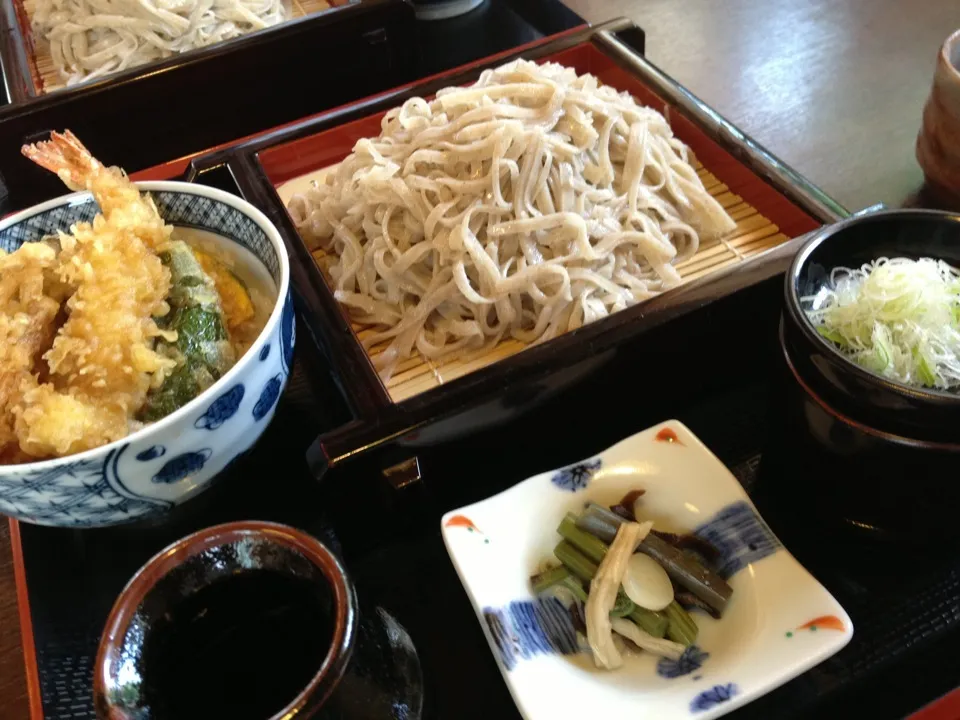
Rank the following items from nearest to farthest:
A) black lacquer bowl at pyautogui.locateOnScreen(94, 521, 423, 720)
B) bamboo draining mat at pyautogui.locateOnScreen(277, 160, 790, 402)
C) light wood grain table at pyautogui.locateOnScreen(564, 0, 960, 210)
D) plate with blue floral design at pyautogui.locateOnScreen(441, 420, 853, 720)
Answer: black lacquer bowl at pyautogui.locateOnScreen(94, 521, 423, 720)
plate with blue floral design at pyautogui.locateOnScreen(441, 420, 853, 720)
bamboo draining mat at pyautogui.locateOnScreen(277, 160, 790, 402)
light wood grain table at pyautogui.locateOnScreen(564, 0, 960, 210)

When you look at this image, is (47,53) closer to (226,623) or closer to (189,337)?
(189,337)

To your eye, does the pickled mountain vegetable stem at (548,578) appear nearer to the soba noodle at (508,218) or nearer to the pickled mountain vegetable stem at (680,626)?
the pickled mountain vegetable stem at (680,626)

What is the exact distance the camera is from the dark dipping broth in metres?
0.70

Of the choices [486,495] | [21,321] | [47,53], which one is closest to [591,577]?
[486,495]

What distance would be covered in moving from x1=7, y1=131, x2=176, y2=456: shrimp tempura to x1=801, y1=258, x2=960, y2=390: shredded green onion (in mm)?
777

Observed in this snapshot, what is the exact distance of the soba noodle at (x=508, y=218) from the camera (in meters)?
1.25

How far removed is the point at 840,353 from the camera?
2.75 feet

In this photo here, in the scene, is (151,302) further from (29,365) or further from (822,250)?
(822,250)

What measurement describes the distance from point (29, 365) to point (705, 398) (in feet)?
2.85

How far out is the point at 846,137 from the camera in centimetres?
167

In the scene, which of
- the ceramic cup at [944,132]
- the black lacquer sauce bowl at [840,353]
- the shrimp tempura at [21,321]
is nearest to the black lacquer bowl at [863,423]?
the black lacquer sauce bowl at [840,353]

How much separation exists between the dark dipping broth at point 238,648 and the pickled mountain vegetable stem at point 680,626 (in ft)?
1.26

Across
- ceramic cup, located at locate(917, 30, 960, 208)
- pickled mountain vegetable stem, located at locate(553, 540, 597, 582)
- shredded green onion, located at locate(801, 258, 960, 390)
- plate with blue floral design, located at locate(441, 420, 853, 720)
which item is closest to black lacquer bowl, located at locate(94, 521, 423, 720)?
plate with blue floral design, located at locate(441, 420, 853, 720)

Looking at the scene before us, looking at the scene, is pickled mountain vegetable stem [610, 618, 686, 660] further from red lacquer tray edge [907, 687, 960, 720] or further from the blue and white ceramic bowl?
the blue and white ceramic bowl
